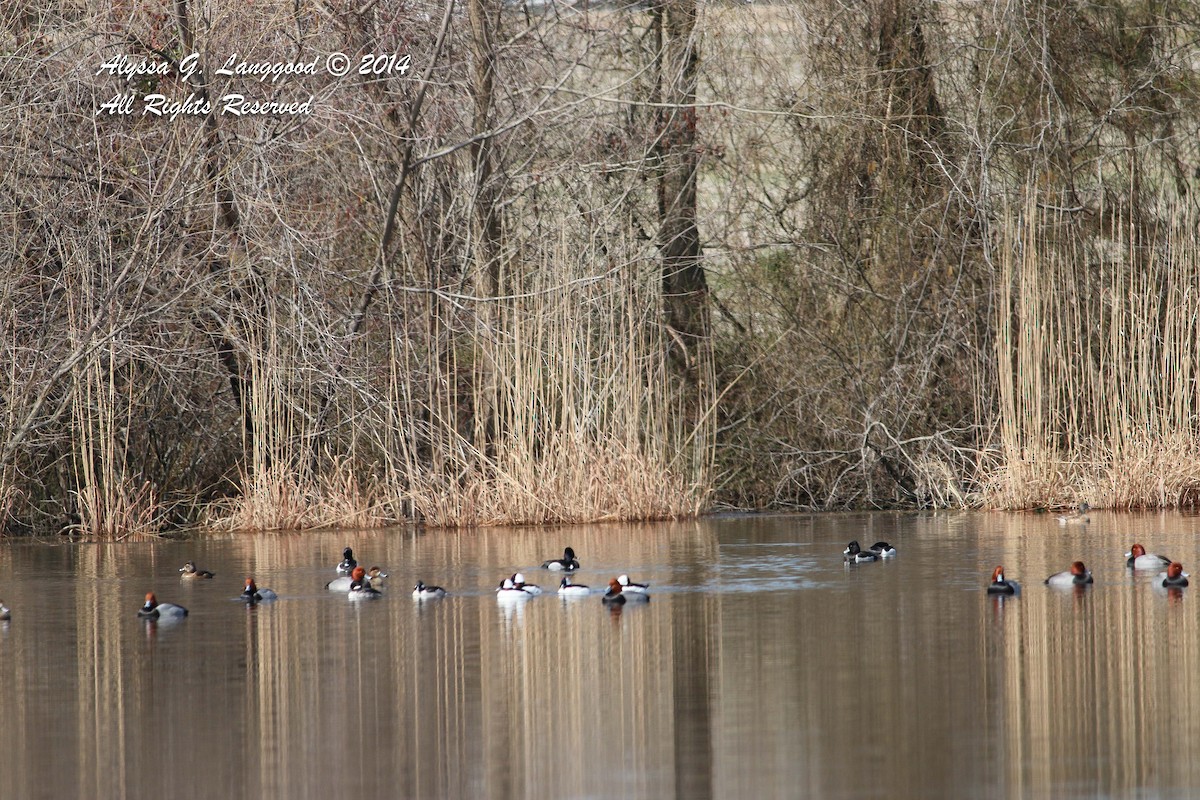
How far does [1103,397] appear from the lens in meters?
19.4

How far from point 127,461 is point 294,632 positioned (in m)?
9.69

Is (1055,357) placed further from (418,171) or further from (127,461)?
(127,461)

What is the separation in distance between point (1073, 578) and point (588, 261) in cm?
883

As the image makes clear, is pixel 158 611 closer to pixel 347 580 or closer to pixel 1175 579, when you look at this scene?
pixel 347 580

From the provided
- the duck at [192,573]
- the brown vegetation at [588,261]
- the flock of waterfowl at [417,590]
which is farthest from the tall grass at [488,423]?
the duck at [192,573]

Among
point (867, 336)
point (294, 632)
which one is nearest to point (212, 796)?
point (294, 632)

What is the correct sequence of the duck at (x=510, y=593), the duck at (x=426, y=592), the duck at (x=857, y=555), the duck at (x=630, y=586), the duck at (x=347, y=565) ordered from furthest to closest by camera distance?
the duck at (x=857, y=555), the duck at (x=347, y=565), the duck at (x=426, y=592), the duck at (x=510, y=593), the duck at (x=630, y=586)

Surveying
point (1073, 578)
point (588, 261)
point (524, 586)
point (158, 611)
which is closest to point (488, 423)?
point (588, 261)

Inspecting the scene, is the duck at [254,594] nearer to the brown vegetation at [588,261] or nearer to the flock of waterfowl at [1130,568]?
the flock of waterfowl at [1130,568]

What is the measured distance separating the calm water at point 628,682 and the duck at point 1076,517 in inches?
66.9

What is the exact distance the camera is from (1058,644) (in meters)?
10.6

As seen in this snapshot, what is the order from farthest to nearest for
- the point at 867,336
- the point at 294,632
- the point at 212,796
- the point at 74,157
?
the point at 867,336 → the point at 74,157 → the point at 294,632 → the point at 212,796

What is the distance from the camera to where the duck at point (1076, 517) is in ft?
58.7

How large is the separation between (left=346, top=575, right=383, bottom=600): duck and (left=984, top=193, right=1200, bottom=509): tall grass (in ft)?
25.8
